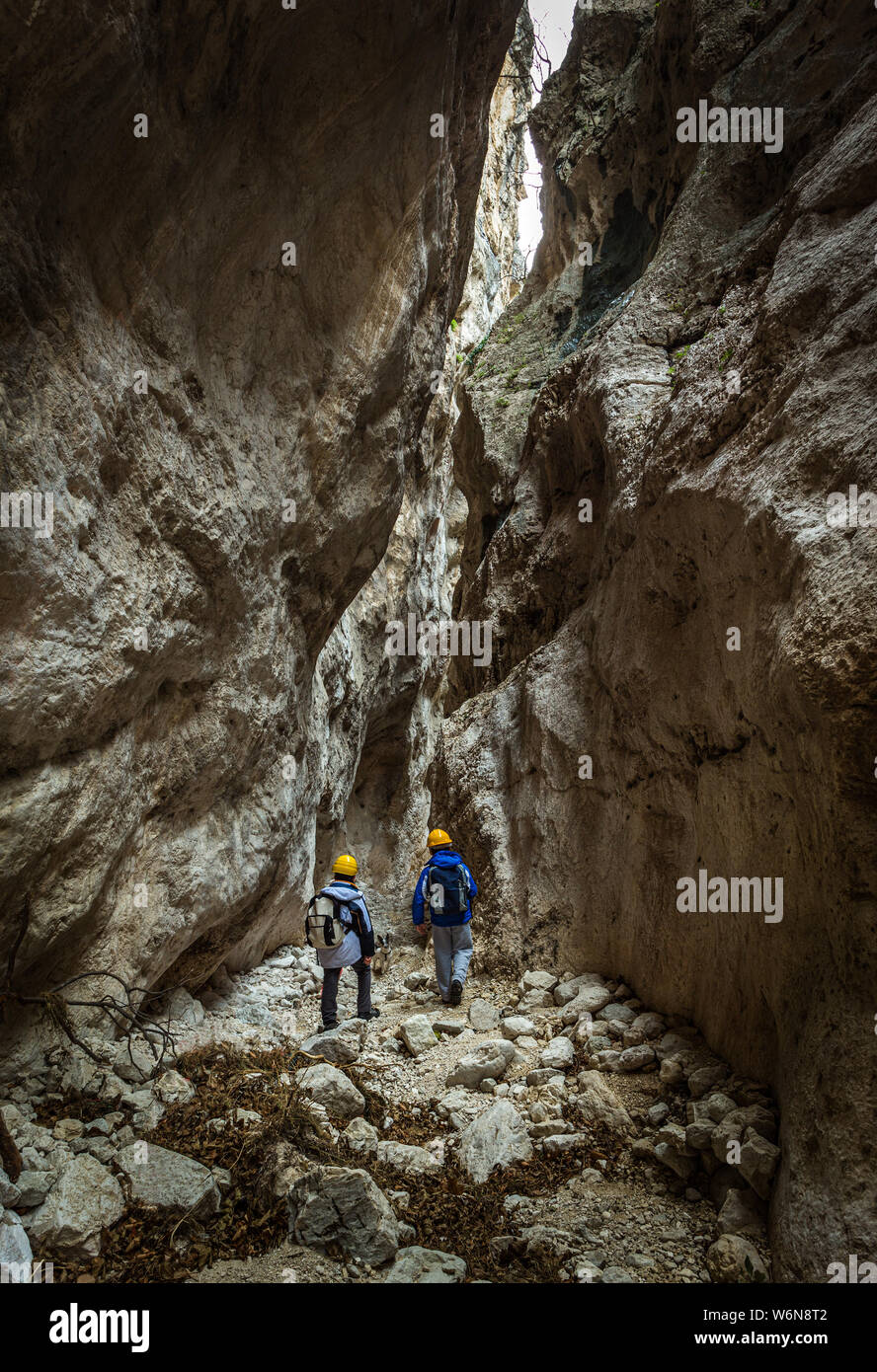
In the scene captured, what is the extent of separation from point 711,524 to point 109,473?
3832 mm

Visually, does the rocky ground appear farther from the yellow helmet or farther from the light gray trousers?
the yellow helmet

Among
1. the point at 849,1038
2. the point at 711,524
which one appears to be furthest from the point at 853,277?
the point at 849,1038

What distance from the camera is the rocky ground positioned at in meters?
3.27

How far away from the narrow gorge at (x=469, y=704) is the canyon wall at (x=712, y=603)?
0.04 meters

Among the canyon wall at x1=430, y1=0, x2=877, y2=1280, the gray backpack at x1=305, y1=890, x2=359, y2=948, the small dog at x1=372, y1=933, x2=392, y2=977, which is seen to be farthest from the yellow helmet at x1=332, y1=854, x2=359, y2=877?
the small dog at x1=372, y1=933, x2=392, y2=977

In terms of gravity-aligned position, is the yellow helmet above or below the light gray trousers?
above

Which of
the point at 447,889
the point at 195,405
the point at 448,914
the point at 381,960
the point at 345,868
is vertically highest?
the point at 195,405

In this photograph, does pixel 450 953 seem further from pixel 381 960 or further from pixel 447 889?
pixel 381 960

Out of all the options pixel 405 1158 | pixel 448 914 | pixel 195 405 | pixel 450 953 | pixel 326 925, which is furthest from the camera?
pixel 450 953

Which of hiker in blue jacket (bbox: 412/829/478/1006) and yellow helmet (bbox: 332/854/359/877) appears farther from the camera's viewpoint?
hiker in blue jacket (bbox: 412/829/478/1006)

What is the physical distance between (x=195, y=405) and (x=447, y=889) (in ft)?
15.5

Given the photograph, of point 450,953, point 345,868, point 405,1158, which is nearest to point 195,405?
point 345,868

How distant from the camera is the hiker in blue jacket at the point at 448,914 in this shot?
7.37m

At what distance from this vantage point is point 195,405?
5.69 metres
